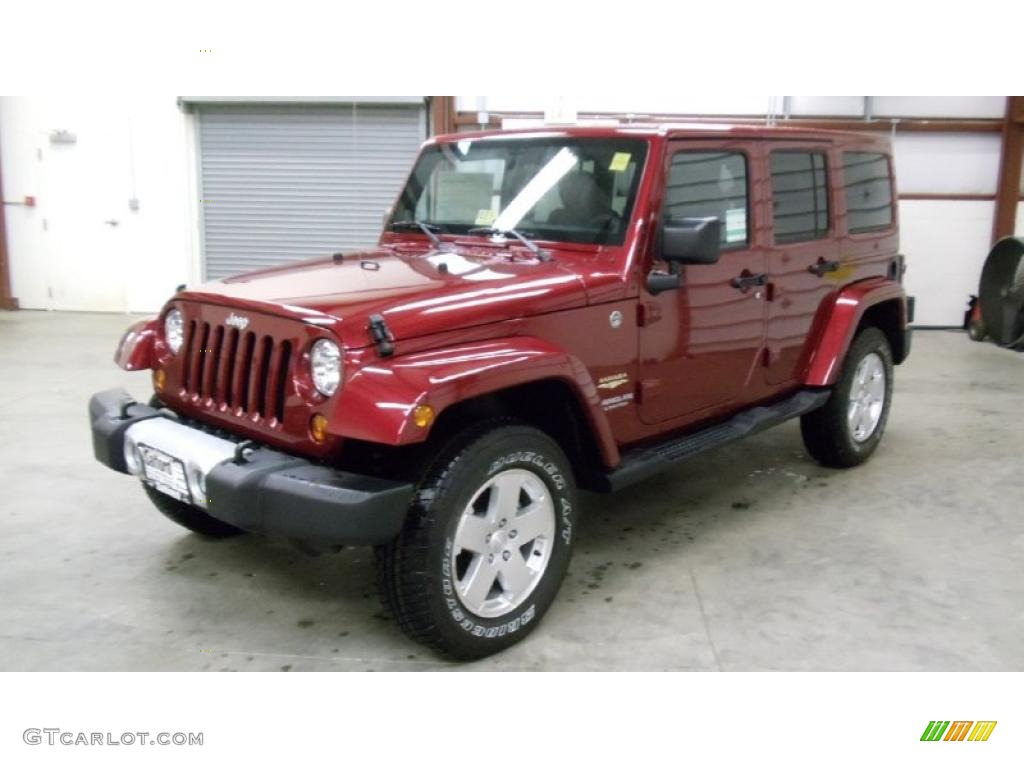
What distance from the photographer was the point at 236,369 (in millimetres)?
2848

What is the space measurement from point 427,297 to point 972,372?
6.07 m

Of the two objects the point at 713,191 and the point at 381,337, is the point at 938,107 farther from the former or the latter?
the point at 381,337

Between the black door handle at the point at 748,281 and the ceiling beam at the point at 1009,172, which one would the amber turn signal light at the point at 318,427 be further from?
the ceiling beam at the point at 1009,172

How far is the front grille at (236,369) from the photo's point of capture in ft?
8.88

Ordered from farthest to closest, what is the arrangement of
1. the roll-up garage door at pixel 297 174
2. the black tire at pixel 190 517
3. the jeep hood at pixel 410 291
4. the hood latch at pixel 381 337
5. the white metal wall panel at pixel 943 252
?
1. the roll-up garage door at pixel 297 174
2. the white metal wall panel at pixel 943 252
3. the black tire at pixel 190 517
4. the jeep hood at pixel 410 291
5. the hood latch at pixel 381 337

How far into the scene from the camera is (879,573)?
348 centimetres

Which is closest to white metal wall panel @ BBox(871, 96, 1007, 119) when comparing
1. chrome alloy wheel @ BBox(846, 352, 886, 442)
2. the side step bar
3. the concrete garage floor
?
the concrete garage floor

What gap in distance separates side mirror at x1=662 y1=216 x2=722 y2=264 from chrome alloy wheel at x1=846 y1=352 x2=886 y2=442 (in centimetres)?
177

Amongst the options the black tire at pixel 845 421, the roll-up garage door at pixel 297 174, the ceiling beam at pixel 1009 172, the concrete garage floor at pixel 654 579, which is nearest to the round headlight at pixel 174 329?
the concrete garage floor at pixel 654 579

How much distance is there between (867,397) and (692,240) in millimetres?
2151

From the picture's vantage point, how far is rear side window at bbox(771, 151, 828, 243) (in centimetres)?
395

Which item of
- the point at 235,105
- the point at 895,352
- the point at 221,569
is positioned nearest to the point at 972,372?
the point at 895,352

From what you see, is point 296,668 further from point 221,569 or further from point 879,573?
point 879,573

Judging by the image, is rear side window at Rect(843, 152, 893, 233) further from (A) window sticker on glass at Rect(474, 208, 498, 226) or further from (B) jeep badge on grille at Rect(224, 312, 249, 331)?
(B) jeep badge on grille at Rect(224, 312, 249, 331)
